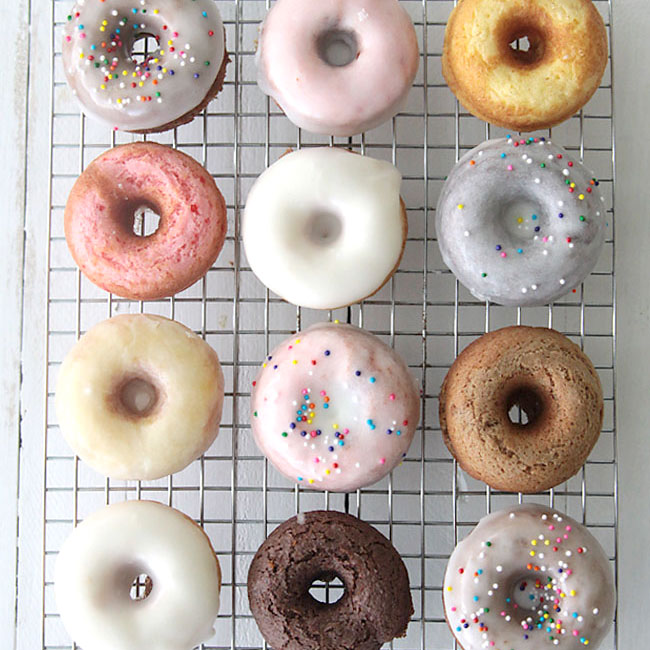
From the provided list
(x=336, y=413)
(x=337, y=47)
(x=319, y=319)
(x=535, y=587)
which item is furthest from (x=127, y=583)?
(x=337, y=47)

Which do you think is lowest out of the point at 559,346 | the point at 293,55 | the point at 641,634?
the point at 641,634

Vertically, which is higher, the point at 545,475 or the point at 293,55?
the point at 293,55

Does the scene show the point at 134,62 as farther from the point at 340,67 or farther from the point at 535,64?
the point at 535,64

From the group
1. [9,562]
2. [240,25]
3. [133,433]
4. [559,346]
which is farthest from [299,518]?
[240,25]

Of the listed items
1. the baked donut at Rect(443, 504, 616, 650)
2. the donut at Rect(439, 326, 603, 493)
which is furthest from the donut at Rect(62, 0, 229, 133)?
the baked donut at Rect(443, 504, 616, 650)

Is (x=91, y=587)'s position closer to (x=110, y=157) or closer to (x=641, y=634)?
(x=110, y=157)

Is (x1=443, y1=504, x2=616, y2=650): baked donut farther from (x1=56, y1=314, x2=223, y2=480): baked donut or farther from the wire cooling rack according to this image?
(x1=56, y1=314, x2=223, y2=480): baked donut
